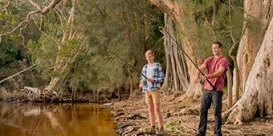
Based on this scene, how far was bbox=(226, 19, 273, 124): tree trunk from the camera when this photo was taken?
33.8 ft

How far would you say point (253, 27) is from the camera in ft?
38.3

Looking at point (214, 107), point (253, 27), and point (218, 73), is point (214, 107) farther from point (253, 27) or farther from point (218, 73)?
point (253, 27)

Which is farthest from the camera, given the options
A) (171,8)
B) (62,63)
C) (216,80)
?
(62,63)

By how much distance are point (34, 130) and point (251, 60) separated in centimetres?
660

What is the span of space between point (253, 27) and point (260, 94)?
6.44 feet

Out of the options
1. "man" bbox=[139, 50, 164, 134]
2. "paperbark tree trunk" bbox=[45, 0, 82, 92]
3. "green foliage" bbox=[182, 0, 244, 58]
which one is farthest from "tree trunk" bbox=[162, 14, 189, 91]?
"man" bbox=[139, 50, 164, 134]

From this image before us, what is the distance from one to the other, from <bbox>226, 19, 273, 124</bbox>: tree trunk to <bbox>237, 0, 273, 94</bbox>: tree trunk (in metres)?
1.14

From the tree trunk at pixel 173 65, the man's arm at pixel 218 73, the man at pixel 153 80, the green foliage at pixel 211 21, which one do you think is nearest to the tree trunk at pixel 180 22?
the green foliage at pixel 211 21

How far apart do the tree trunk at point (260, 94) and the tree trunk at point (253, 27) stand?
1.14 meters

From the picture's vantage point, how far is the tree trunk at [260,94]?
1031 cm

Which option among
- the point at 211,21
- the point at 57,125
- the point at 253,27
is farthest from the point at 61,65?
the point at 253,27

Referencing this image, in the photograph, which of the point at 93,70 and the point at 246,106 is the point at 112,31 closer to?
the point at 93,70

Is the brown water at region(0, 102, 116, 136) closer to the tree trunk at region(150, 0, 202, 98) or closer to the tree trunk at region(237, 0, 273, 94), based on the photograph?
the tree trunk at region(150, 0, 202, 98)

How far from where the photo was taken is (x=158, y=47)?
1022 inches
